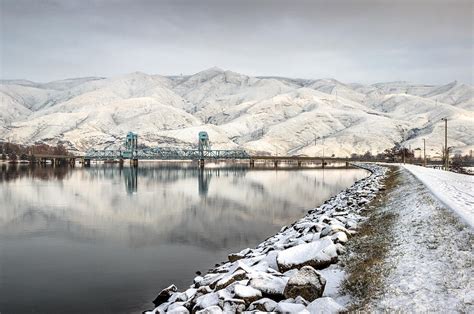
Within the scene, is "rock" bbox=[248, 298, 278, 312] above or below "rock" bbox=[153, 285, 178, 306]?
above

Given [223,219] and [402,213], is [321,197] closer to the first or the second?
[223,219]

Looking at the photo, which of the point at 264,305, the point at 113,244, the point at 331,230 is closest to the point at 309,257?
the point at 264,305

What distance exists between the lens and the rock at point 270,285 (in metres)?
11.4

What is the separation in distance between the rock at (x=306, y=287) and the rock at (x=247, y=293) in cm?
78

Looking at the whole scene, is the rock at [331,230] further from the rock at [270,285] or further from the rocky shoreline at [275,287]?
the rock at [270,285]

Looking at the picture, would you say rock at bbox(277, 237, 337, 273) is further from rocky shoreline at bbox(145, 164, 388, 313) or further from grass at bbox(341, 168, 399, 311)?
grass at bbox(341, 168, 399, 311)

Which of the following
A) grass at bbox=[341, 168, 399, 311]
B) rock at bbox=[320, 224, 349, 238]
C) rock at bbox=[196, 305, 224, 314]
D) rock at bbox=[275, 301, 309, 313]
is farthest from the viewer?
rock at bbox=[320, 224, 349, 238]

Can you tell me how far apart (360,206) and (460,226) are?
524 inches

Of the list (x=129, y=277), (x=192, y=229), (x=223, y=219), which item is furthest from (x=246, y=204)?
(x=129, y=277)

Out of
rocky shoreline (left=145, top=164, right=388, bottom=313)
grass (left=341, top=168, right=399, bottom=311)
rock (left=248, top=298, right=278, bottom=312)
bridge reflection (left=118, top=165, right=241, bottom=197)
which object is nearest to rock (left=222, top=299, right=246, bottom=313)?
rocky shoreline (left=145, top=164, right=388, bottom=313)

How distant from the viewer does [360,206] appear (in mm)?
27844

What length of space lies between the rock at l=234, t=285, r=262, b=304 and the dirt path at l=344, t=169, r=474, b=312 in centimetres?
236

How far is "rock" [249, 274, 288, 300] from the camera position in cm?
1141

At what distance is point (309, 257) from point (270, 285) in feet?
8.63
